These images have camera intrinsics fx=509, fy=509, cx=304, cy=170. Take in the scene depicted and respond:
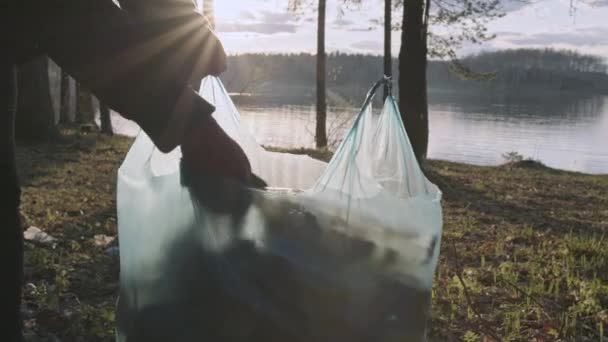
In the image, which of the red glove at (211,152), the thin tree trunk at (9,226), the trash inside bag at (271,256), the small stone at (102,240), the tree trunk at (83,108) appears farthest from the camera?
the tree trunk at (83,108)

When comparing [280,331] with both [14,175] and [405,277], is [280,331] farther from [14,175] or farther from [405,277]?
[14,175]

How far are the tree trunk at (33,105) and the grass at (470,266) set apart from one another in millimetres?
1881

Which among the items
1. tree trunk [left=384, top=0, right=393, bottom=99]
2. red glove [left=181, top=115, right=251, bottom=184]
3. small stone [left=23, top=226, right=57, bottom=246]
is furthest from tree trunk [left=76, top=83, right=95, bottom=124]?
red glove [left=181, top=115, right=251, bottom=184]

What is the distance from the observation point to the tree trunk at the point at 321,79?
13609mm

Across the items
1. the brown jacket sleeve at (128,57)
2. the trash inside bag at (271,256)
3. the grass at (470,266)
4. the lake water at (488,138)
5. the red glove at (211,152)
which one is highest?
the brown jacket sleeve at (128,57)

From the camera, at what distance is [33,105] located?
7.99 metres

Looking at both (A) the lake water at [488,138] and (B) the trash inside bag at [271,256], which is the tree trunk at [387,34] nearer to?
(A) the lake water at [488,138]

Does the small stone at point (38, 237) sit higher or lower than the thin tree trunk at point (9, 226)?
lower

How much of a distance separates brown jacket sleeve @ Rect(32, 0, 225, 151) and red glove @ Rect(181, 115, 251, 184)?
60 millimetres

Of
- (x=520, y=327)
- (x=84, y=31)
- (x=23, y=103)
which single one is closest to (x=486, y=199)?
(x=520, y=327)

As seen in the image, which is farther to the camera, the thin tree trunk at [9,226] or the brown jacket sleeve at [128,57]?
the thin tree trunk at [9,226]

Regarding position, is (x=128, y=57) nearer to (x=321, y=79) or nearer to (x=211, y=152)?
(x=211, y=152)

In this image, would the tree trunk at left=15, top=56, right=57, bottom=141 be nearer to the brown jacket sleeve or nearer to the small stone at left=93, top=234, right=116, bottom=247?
the small stone at left=93, top=234, right=116, bottom=247

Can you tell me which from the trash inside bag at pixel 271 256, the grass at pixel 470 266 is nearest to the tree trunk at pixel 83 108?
the grass at pixel 470 266
